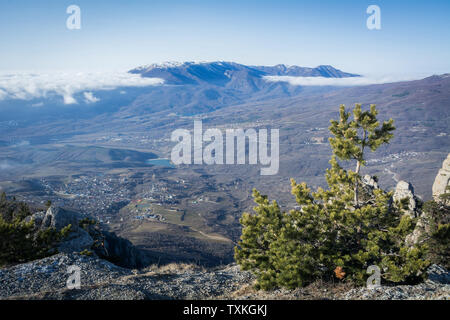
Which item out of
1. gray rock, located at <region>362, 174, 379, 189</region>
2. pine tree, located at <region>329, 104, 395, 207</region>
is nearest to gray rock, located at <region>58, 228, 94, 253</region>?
pine tree, located at <region>329, 104, 395, 207</region>

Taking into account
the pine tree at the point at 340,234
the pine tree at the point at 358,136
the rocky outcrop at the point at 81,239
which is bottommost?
the rocky outcrop at the point at 81,239

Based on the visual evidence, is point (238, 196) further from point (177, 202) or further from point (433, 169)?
point (433, 169)

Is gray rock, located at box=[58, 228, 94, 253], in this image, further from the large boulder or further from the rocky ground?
the rocky ground

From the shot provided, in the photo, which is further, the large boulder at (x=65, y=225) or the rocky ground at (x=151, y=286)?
the large boulder at (x=65, y=225)

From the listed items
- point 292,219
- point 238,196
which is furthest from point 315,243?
point 238,196

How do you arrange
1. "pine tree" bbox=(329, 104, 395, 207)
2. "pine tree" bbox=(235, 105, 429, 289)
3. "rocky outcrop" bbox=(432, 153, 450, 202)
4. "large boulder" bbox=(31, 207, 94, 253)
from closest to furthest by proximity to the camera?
"pine tree" bbox=(235, 105, 429, 289), "pine tree" bbox=(329, 104, 395, 207), "large boulder" bbox=(31, 207, 94, 253), "rocky outcrop" bbox=(432, 153, 450, 202)

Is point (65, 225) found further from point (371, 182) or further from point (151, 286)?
point (371, 182)

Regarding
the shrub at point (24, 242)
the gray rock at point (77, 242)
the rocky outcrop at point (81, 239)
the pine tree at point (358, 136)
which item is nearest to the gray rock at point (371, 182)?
the pine tree at point (358, 136)

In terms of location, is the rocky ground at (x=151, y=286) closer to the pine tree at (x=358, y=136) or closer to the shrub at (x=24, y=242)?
the shrub at (x=24, y=242)
